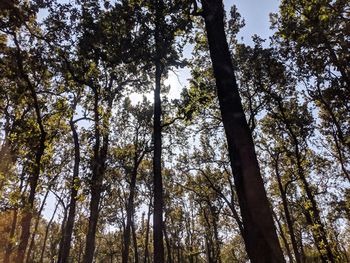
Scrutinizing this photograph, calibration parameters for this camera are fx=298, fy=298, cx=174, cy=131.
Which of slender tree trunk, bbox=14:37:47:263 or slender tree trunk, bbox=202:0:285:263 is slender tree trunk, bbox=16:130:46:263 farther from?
slender tree trunk, bbox=202:0:285:263

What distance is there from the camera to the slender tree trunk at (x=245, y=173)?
2584 millimetres

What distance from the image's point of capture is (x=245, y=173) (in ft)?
9.41

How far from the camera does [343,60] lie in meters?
14.5

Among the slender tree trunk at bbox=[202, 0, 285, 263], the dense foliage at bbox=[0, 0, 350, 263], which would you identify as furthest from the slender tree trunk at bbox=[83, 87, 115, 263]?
the slender tree trunk at bbox=[202, 0, 285, 263]

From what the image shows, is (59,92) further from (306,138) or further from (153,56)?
(306,138)

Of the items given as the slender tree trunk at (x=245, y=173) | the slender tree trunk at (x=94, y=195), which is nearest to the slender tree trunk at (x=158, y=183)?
the slender tree trunk at (x=94, y=195)

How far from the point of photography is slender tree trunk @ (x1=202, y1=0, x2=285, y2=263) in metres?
2.58

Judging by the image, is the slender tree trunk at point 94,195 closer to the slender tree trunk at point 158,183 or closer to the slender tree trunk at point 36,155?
the slender tree trunk at point 36,155

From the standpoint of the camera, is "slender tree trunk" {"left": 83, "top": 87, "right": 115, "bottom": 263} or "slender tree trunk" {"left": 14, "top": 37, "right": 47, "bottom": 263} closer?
"slender tree trunk" {"left": 14, "top": 37, "right": 47, "bottom": 263}

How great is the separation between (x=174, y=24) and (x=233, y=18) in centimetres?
1023

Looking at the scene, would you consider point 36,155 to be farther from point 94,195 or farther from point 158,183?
point 158,183

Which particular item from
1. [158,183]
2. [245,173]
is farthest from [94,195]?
[245,173]

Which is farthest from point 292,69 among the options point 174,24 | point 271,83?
point 174,24

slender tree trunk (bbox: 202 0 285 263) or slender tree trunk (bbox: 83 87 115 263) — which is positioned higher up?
slender tree trunk (bbox: 83 87 115 263)
